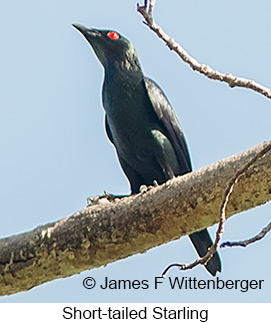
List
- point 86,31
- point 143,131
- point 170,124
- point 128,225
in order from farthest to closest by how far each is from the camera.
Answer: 1. point 86,31
2. point 170,124
3. point 143,131
4. point 128,225

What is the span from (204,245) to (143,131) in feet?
3.25

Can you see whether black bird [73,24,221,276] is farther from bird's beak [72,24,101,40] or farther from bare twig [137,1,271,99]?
bare twig [137,1,271,99]

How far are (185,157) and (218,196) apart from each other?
7.03 feet

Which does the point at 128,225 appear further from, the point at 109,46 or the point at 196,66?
the point at 109,46

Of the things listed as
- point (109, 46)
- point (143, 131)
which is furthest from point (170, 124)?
point (109, 46)

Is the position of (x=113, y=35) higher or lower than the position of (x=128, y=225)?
higher

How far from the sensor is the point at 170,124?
5.49 metres

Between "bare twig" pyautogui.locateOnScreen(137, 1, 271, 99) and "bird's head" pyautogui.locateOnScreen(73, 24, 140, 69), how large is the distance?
272 cm

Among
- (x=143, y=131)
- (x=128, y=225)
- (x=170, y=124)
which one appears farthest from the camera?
(x=170, y=124)

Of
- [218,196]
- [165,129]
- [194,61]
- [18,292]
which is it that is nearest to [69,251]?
[18,292]

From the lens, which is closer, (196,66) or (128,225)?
(196,66)

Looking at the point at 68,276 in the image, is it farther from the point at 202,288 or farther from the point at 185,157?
the point at 185,157

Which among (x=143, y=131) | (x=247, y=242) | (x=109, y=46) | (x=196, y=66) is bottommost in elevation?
(x=247, y=242)

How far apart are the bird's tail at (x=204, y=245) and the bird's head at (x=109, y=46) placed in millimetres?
1505
